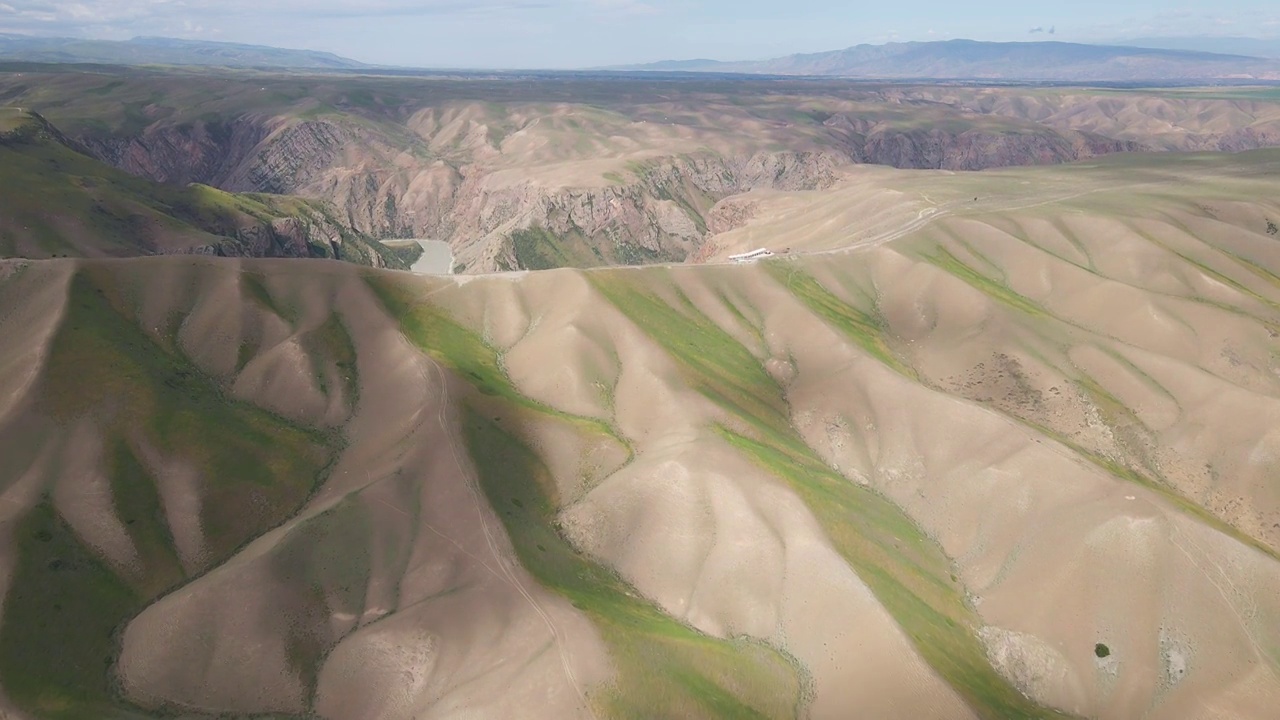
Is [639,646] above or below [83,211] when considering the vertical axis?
below

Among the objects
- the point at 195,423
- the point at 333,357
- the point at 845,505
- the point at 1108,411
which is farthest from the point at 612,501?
the point at 1108,411

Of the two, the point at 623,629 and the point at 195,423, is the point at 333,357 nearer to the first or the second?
the point at 195,423

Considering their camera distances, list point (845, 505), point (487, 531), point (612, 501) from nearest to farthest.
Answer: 1. point (487, 531)
2. point (612, 501)
3. point (845, 505)

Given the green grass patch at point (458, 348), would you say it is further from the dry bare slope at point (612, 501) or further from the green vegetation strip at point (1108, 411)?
the green vegetation strip at point (1108, 411)

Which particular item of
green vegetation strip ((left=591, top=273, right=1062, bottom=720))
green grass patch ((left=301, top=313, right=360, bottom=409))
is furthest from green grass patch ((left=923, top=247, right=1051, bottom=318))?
green grass patch ((left=301, top=313, right=360, bottom=409))

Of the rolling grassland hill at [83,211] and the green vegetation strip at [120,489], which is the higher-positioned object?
the rolling grassland hill at [83,211]

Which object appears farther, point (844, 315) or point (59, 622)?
point (844, 315)

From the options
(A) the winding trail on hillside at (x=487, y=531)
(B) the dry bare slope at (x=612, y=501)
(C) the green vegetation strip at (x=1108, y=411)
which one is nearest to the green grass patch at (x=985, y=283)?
(C) the green vegetation strip at (x=1108, y=411)

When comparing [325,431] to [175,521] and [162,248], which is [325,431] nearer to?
[175,521]
